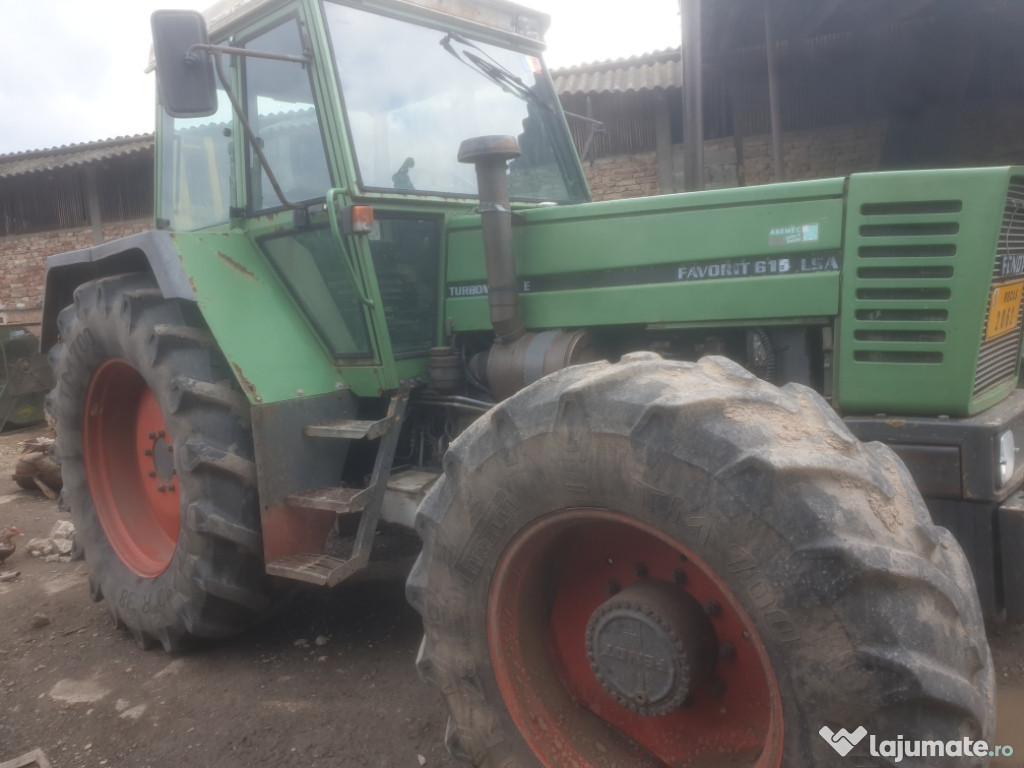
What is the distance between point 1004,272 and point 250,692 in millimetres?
2829

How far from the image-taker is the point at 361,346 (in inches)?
130

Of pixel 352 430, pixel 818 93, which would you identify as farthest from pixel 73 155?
pixel 352 430

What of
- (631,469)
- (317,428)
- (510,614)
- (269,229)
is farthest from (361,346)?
(631,469)

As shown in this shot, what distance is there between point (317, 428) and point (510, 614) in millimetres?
1312

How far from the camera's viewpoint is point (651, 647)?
1903 millimetres

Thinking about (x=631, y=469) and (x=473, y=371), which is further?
(x=473, y=371)

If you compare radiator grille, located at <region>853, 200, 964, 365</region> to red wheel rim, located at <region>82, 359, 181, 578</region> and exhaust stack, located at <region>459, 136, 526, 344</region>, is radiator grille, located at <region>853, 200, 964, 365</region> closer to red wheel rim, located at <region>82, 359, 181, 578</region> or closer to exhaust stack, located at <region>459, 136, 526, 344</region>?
exhaust stack, located at <region>459, 136, 526, 344</region>

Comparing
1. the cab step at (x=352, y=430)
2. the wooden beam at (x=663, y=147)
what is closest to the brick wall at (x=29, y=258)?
the wooden beam at (x=663, y=147)

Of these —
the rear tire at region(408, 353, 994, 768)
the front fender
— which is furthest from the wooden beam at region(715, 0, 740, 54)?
the rear tire at region(408, 353, 994, 768)

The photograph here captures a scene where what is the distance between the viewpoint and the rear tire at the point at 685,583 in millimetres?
1565

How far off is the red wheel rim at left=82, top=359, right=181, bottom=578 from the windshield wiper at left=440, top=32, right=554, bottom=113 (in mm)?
1925

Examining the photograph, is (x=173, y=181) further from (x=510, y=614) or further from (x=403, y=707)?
(x=510, y=614)

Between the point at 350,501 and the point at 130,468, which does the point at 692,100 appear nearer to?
the point at 350,501

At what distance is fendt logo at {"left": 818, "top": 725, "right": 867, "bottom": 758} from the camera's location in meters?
1.55
